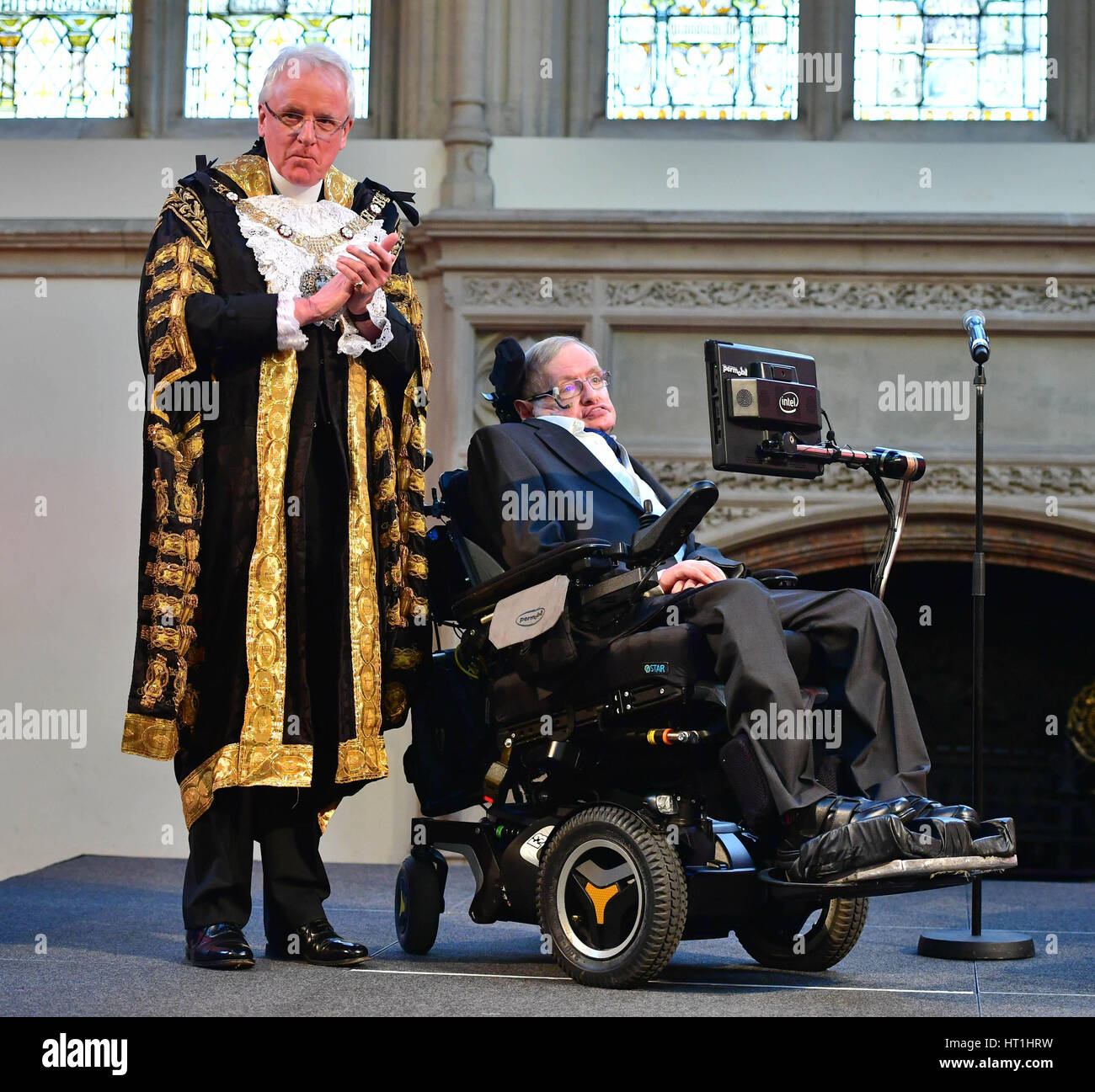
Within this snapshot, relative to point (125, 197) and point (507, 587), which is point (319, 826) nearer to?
point (507, 587)

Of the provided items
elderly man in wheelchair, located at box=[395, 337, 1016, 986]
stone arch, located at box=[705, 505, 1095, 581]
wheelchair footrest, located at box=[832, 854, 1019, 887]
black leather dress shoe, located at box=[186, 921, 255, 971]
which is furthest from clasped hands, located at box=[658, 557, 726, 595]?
stone arch, located at box=[705, 505, 1095, 581]

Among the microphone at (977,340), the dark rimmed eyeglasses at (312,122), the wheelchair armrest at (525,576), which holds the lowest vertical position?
the wheelchair armrest at (525,576)

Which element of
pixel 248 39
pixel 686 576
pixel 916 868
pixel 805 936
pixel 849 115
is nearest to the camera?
pixel 916 868

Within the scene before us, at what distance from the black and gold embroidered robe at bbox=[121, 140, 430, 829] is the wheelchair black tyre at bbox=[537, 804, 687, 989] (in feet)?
1.55

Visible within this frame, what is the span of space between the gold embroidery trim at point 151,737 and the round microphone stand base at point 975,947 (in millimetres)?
1681

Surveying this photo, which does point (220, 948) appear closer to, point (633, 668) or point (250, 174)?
point (633, 668)

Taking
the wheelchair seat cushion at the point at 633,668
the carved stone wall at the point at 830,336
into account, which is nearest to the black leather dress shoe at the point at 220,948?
the wheelchair seat cushion at the point at 633,668

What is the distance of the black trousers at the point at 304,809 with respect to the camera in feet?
10.4

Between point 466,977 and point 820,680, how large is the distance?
0.83m

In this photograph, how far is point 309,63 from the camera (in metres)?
3.26

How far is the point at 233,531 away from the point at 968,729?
4.45m

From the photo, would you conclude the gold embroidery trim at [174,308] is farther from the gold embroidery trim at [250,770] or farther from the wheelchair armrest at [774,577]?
the wheelchair armrest at [774,577]

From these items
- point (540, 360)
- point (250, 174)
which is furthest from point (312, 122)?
point (540, 360)

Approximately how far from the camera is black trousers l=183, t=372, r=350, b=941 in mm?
3176
